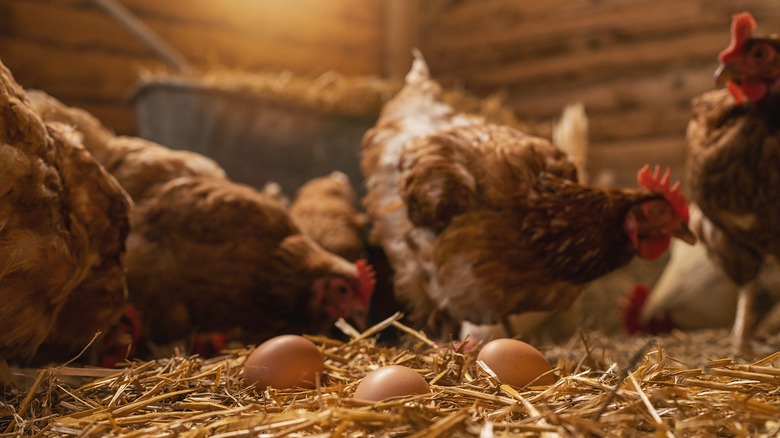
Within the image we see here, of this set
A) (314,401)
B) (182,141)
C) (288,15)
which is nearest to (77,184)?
(314,401)

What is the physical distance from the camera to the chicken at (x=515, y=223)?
1.96 m

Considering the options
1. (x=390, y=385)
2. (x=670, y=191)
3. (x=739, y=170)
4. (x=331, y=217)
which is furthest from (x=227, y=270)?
(x=739, y=170)

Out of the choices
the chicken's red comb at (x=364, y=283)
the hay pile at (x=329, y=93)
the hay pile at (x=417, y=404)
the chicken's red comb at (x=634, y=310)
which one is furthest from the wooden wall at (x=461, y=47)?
the hay pile at (x=417, y=404)

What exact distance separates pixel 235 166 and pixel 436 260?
5.48 feet

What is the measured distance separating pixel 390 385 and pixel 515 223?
3.03 ft

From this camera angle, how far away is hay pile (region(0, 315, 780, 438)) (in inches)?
39.4

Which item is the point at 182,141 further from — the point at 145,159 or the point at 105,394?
the point at 105,394

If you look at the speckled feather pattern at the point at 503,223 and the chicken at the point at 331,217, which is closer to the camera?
the speckled feather pattern at the point at 503,223

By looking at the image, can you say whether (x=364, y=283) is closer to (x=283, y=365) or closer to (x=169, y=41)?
(x=283, y=365)

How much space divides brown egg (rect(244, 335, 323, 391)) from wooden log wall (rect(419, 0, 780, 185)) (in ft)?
12.0

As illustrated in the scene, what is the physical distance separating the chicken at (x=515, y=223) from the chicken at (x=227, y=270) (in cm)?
53

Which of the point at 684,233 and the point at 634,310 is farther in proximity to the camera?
the point at 634,310

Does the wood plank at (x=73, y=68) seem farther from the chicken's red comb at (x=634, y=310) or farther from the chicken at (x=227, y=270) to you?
the chicken's red comb at (x=634, y=310)

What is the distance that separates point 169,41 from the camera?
4.52m
